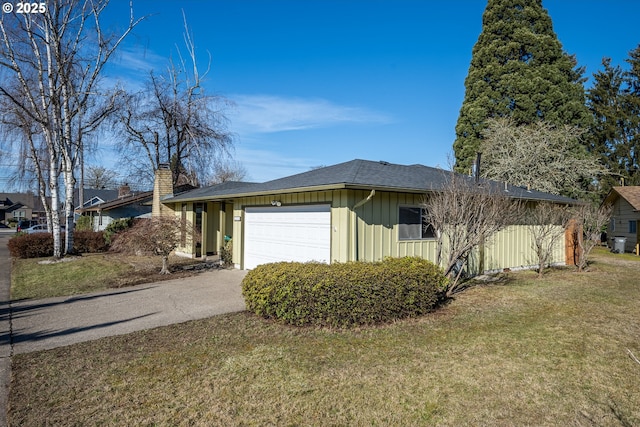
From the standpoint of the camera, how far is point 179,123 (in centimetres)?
2550

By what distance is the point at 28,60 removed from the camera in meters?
14.1

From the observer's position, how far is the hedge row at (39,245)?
15.5m

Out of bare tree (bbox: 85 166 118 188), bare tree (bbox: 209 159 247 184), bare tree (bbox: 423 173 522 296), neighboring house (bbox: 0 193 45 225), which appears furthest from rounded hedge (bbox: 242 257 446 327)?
neighboring house (bbox: 0 193 45 225)

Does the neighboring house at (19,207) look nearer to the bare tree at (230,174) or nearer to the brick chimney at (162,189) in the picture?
the bare tree at (230,174)

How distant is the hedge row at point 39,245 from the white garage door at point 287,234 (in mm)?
10750

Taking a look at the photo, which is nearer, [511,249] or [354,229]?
[354,229]

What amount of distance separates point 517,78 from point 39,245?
26.9 meters

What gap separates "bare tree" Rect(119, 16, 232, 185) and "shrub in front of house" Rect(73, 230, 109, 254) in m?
8.18

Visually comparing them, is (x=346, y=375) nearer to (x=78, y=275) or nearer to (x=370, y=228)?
(x=370, y=228)

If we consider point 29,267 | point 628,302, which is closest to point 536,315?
point 628,302

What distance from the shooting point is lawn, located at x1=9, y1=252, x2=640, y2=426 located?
3.22 meters

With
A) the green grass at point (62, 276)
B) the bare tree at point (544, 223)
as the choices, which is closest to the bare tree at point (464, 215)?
the bare tree at point (544, 223)

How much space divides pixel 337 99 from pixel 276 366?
14.7 metres

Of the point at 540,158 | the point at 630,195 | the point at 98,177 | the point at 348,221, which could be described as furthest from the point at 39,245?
the point at 98,177
